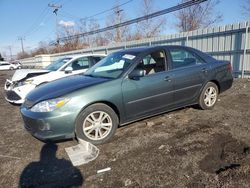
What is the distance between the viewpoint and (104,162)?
321 cm

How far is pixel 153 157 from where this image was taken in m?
3.23

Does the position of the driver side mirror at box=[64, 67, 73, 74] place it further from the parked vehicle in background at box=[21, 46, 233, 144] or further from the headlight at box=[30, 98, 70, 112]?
→ the headlight at box=[30, 98, 70, 112]

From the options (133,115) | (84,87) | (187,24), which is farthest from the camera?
(187,24)

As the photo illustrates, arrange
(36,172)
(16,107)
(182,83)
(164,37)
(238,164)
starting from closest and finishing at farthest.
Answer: (238,164) → (36,172) → (182,83) → (16,107) → (164,37)

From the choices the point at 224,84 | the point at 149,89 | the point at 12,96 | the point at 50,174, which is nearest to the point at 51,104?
the point at 50,174

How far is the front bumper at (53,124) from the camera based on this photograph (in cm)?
343

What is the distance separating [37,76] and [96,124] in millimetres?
4145

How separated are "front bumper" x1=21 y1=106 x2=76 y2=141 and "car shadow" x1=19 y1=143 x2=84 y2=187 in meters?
0.35

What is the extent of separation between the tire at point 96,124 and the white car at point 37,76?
142 inches

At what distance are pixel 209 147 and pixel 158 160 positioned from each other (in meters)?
0.89

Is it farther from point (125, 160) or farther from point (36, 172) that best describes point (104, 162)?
point (36, 172)

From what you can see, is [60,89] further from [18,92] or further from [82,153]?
[18,92]

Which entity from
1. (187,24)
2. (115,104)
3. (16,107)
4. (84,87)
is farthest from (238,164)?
(187,24)

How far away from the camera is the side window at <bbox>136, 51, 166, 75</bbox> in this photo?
14.3 feet
